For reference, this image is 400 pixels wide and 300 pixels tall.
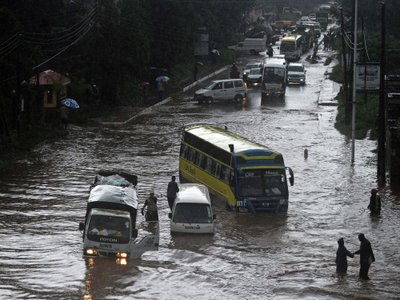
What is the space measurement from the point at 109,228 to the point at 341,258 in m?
6.46

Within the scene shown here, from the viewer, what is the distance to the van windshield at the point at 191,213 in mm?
29938

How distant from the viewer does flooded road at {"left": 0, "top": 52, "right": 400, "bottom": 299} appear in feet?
80.1

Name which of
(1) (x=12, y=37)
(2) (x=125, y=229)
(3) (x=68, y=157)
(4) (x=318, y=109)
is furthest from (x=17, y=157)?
(4) (x=318, y=109)

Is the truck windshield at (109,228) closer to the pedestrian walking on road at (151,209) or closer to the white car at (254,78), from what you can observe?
the pedestrian walking on road at (151,209)

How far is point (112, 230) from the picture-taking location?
26.7 meters

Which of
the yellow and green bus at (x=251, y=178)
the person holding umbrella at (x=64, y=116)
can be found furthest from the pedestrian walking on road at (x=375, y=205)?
the person holding umbrella at (x=64, y=116)

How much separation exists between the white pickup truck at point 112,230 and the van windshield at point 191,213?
4.98ft

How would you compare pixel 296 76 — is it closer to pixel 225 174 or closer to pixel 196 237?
pixel 225 174

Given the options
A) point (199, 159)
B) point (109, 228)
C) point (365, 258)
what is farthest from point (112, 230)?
point (199, 159)

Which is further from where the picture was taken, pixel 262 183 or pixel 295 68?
pixel 295 68

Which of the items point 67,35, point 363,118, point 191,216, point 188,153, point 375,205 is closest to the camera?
point 191,216

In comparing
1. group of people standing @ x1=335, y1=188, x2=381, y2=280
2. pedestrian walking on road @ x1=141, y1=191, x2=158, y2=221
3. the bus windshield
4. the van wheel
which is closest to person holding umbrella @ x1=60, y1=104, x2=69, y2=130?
the van wheel

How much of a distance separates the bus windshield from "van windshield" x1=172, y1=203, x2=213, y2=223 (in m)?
3.16

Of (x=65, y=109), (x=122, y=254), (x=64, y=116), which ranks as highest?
(x=65, y=109)
